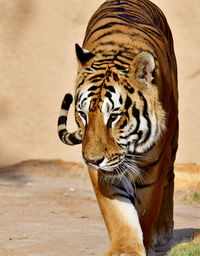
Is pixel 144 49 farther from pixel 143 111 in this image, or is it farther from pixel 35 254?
pixel 35 254

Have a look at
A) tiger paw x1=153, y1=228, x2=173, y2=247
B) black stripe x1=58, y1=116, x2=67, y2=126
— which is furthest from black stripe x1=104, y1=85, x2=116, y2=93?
A: tiger paw x1=153, y1=228, x2=173, y2=247

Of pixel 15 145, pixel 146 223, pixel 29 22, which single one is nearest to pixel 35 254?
pixel 146 223

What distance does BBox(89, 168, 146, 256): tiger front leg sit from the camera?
479 cm

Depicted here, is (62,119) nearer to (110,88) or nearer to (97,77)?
(97,77)

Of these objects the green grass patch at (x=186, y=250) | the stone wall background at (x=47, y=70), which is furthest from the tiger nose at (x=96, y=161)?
the stone wall background at (x=47, y=70)

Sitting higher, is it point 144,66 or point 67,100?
point 144,66

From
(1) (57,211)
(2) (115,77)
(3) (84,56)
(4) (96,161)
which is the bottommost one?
(1) (57,211)

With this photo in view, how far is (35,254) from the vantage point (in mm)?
5234

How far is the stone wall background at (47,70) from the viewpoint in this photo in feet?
33.8

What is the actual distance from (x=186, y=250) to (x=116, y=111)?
1095 mm

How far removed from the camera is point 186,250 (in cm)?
509

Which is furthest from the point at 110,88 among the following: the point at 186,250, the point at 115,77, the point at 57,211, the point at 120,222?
the point at 57,211

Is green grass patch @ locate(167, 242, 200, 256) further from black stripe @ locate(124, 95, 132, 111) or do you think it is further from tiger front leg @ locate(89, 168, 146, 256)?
A: black stripe @ locate(124, 95, 132, 111)

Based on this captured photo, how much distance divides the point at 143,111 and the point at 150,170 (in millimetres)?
479
